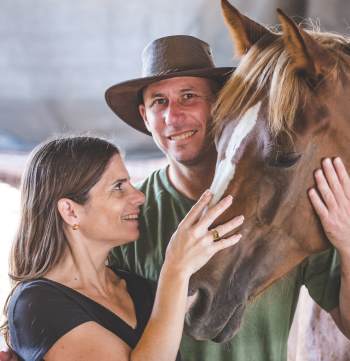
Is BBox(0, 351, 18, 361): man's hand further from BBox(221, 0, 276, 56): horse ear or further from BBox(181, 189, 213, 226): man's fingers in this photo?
BBox(221, 0, 276, 56): horse ear

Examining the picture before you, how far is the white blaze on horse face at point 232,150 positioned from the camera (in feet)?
3.23

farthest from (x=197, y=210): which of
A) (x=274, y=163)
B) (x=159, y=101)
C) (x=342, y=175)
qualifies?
(x=159, y=101)

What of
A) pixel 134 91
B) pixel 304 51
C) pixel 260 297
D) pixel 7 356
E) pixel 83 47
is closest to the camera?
pixel 304 51

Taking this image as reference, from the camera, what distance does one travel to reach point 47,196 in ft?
3.68

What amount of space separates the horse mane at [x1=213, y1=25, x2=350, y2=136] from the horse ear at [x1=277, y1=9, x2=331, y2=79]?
0.02m

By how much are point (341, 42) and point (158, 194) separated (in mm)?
604

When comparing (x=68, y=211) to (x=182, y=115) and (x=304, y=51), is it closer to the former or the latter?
(x=182, y=115)

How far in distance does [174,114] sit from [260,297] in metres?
0.48

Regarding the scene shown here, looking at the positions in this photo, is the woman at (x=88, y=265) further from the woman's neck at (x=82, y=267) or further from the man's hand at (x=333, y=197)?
the man's hand at (x=333, y=197)

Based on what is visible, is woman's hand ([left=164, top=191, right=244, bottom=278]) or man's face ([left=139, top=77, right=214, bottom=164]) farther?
man's face ([left=139, top=77, right=214, bottom=164])

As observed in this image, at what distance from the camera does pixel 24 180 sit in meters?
1.17

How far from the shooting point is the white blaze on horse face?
985 mm

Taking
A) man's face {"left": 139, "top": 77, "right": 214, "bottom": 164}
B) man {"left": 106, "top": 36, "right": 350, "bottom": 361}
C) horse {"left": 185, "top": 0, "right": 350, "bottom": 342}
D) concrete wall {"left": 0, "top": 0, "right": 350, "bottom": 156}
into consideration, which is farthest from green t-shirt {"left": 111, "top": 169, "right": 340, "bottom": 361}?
concrete wall {"left": 0, "top": 0, "right": 350, "bottom": 156}

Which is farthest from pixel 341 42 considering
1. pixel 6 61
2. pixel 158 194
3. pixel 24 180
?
pixel 6 61
